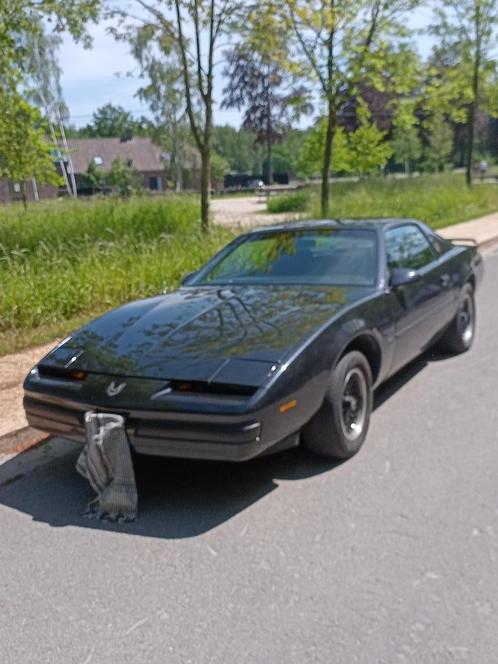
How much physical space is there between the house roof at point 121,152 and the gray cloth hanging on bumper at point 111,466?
73.6m

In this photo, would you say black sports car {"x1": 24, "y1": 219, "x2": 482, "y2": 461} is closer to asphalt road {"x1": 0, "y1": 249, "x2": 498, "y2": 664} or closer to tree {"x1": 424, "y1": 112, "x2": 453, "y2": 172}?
asphalt road {"x1": 0, "y1": 249, "x2": 498, "y2": 664}

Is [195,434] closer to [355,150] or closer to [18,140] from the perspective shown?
[18,140]

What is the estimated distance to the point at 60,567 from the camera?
3.13 m

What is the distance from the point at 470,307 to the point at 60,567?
4.74 metres

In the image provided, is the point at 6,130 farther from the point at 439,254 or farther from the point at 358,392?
the point at 358,392

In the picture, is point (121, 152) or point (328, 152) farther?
point (121, 152)

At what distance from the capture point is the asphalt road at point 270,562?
100 inches

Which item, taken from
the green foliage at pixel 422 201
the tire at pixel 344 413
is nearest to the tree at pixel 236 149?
the green foliage at pixel 422 201

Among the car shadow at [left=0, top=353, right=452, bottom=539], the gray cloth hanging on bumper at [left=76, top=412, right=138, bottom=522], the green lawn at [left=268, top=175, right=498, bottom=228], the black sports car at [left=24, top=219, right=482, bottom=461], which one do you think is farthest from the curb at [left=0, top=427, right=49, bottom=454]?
the green lawn at [left=268, top=175, right=498, bottom=228]

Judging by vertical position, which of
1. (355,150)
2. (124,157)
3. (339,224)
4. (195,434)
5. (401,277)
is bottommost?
(124,157)

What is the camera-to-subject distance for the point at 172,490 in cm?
385

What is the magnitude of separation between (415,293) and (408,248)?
60cm

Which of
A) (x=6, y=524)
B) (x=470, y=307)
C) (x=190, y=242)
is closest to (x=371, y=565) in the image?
(x=6, y=524)

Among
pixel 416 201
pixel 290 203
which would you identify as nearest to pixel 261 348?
pixel 416 201
